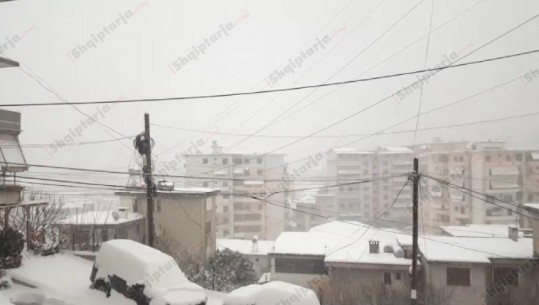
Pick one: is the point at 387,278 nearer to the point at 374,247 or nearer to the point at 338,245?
the point at 374,247

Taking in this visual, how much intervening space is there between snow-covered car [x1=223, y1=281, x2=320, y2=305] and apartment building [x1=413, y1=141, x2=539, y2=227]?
48.3 m

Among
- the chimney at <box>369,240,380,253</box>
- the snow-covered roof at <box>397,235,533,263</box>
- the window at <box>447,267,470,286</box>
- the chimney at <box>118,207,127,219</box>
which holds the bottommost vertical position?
the window at <box>447,267,470,286</box>

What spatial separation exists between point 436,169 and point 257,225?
3538cm

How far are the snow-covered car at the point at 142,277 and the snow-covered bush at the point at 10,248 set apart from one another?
151 inches

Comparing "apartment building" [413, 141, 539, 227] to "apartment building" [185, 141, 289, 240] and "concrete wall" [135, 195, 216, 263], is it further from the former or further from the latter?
"concrete wall" [135, 195, 216, 263]

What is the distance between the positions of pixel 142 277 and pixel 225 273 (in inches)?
614

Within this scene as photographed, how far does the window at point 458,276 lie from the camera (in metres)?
21.6

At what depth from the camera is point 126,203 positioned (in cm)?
3177

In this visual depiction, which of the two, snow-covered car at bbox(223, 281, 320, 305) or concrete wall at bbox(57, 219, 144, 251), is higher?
snow-covered car at bbox(223, 281, 320, 305)

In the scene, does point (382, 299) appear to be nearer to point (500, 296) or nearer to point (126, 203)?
point (500, 296)

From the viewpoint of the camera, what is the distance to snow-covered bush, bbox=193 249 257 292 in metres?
22.8

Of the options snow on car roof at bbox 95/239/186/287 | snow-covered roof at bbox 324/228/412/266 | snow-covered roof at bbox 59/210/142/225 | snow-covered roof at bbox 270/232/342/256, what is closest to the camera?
snow on car roof at bbox 95/239/186/287

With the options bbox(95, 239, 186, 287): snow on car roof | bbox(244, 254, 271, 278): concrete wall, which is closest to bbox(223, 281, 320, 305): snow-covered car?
bbox(95, 239, 186, 287): snow on car roof

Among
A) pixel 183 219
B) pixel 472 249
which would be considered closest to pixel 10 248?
pixel 183 219
